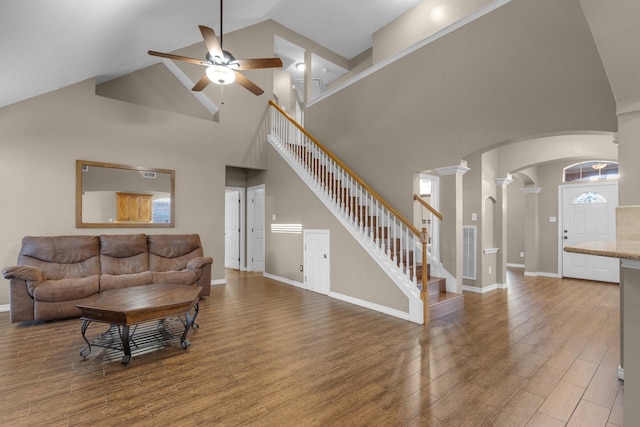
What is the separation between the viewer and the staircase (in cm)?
384

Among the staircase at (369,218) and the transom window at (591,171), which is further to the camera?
the transom window at (591,171)

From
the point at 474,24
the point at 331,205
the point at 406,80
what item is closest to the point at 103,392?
the point at 331,205

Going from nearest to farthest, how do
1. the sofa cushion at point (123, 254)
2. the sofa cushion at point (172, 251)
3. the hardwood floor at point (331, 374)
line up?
1. the hardwood floor at point (331, 374)
2. the sofa cushion at point (123, 254)
3. the sofa cushion at point (172, 251)

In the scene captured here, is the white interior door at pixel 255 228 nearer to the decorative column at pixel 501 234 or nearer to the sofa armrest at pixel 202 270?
the sofa armrest at pixel 202 270

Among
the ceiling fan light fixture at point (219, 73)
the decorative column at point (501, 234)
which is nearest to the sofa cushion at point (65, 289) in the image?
the ceiling fan light fixture at point (219, 73)

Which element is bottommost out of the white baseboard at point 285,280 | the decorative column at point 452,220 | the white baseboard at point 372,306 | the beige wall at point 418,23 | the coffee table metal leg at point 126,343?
the white baseboard at point 285,280

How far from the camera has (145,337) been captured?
3.19 metres

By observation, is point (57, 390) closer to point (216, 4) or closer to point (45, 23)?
point (45, 23)

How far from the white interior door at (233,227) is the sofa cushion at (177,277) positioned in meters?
3.08

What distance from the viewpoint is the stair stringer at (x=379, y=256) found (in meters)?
3.68

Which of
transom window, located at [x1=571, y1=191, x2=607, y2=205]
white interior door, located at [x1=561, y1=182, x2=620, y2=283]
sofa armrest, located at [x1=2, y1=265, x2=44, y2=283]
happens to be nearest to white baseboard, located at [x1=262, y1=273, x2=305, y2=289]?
sofa armrest, located at [x1=2, y1=265, x2=44, y2=283]

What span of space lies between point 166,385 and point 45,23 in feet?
10.6

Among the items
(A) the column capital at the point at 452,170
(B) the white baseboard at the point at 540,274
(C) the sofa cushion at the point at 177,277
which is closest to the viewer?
(A) the column capital at the point at 452,170

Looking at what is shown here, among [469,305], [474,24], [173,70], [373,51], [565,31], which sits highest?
[373,51]
